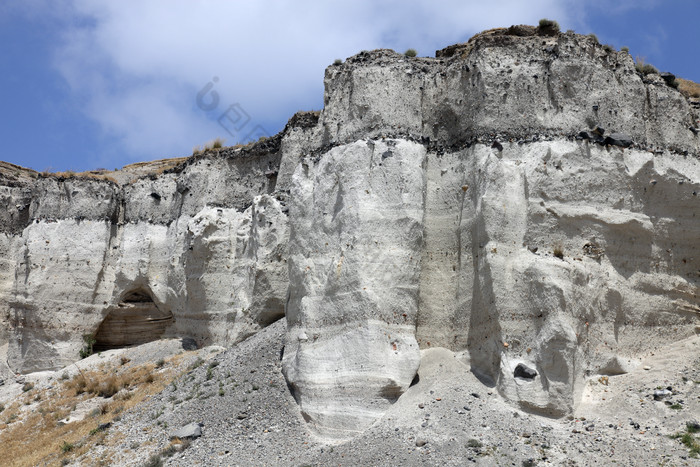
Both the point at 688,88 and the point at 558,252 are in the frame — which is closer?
the point at 558,252

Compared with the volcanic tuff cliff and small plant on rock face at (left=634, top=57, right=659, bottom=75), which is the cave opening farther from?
small plant on rock face at (left=634, top=57, right=659, bottom=75)

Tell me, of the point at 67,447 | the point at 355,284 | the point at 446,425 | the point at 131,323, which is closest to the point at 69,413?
the point at 67,447

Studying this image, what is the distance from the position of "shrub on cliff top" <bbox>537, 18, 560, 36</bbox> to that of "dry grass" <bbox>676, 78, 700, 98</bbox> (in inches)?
129

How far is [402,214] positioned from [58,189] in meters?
14.5

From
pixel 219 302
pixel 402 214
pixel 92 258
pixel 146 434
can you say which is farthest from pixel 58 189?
pixel 402 214

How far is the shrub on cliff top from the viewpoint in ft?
48.5

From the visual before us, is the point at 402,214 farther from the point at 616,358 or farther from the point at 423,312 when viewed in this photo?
the point at 616,358

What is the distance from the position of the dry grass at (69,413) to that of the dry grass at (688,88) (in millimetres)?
13982

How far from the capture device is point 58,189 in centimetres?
2308

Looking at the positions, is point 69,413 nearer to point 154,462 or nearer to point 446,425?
point 154,462

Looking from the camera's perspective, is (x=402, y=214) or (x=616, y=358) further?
(x=402, y=214)

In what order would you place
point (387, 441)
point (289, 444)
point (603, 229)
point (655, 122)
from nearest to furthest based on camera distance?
point (387, 441), point (289, 444), point (603, 229), point (655, 122)

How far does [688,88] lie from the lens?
55.3ft

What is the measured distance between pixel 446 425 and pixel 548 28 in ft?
29.2
